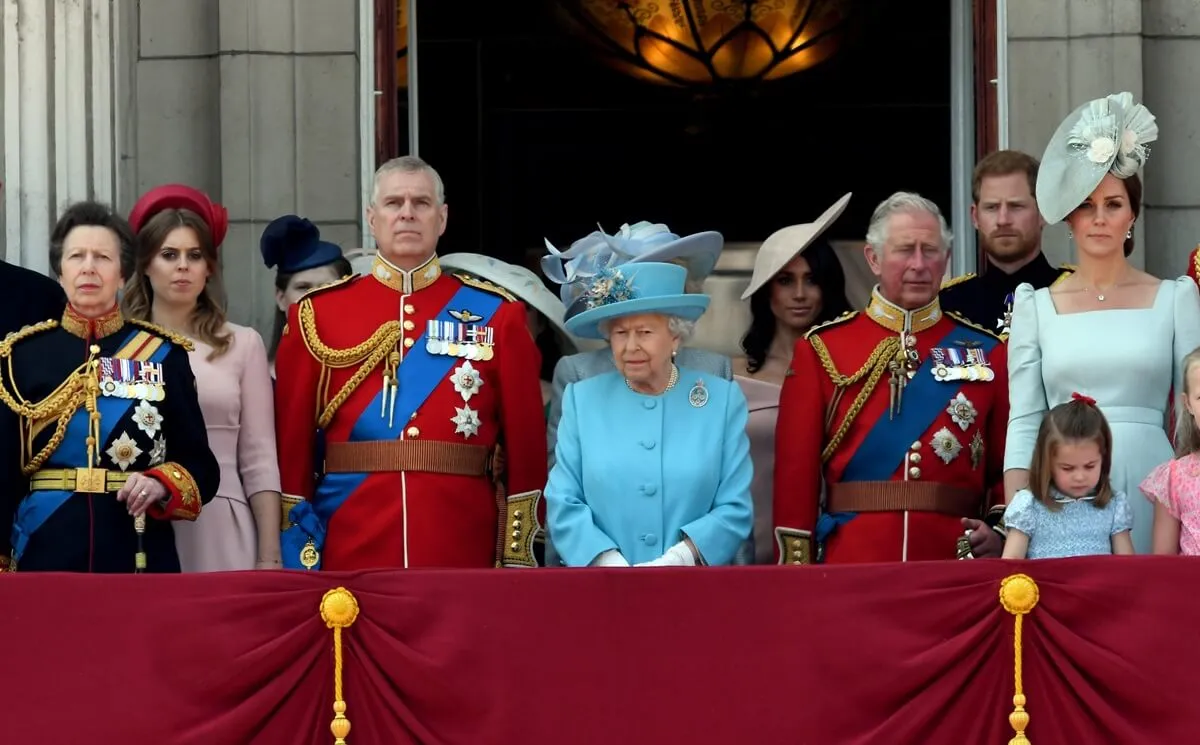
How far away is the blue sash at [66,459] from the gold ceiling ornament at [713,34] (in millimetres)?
5158

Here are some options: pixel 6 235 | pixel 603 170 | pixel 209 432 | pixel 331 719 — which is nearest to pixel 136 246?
pixel 209 432

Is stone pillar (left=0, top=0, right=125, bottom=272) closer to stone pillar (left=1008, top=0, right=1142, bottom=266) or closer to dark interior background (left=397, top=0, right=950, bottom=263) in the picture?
stone pillar (left=1008, top=0, right=1142, bottom=266)

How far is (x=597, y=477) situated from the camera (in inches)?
237

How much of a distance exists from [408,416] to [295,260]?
910 mm

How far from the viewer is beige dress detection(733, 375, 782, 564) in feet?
22.0

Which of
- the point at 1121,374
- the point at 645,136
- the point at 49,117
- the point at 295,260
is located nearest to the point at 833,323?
the point at 1121,374

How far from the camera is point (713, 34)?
1062 centimetres

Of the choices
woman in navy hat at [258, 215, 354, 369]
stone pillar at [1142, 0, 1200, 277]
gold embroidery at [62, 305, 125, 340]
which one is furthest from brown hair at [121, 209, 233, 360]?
stone pillar at [1142, 0, 1200, 277]

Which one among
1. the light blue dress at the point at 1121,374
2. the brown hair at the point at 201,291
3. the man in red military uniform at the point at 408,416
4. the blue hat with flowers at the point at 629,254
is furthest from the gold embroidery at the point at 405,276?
the light blue dress at the point at 1121,374

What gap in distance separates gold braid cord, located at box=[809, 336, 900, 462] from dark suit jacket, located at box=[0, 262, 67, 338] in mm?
1971

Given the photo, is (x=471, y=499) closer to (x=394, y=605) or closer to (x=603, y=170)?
(x=394, y=605)

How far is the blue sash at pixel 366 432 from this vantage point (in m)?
6.27

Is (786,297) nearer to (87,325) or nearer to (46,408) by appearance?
(87,325)

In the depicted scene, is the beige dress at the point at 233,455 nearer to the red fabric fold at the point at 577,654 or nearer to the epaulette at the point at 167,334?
the epaulette at the point at 167,334
